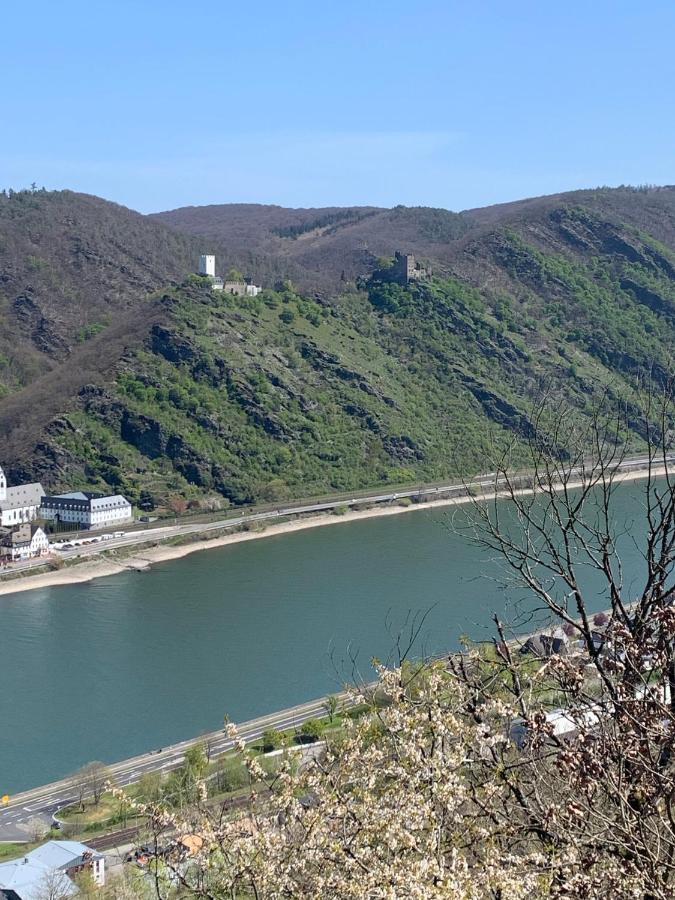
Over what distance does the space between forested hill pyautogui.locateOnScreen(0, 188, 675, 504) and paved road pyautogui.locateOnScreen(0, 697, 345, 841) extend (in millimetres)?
8070

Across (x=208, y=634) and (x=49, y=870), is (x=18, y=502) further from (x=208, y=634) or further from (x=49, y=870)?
(x=49, y=870)

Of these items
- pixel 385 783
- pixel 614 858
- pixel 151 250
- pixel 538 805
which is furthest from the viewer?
pixel 151 250

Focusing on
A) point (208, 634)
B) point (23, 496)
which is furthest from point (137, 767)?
point (23, 496)

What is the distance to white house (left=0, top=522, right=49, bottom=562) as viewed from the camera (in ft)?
57.9

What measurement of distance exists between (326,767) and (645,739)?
73 cm

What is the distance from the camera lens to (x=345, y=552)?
17875mm

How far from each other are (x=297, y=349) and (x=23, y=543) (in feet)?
35.0

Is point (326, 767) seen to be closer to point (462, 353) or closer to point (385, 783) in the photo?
point (385, 783)

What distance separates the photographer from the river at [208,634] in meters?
10.3

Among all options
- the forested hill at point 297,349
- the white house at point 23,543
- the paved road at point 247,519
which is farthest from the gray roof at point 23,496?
the paved road at point 247,519

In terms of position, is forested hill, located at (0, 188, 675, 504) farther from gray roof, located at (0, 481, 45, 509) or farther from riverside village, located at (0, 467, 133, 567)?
riverside village, located at (0, 467, 133, 567)

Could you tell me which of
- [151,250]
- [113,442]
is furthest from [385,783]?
[151,250]

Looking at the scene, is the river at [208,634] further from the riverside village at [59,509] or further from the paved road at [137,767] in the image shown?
the riverside village at [59,509]

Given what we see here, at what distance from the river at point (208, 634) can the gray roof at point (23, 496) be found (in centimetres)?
391
